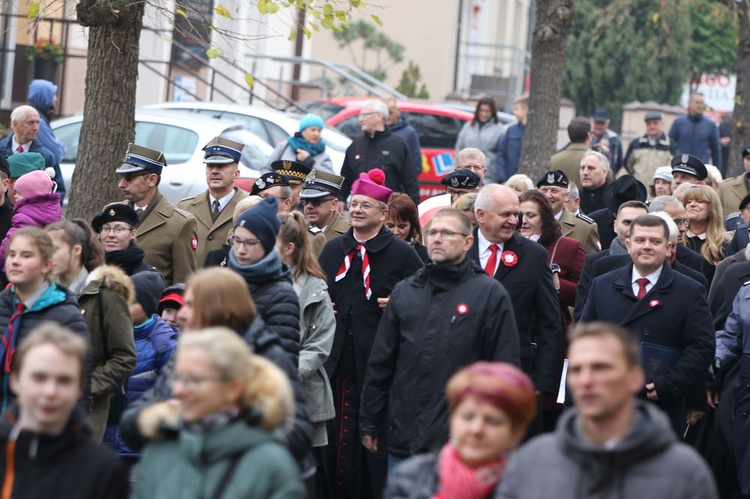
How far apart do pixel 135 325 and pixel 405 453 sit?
1734mm

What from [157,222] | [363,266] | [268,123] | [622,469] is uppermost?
[268,123]

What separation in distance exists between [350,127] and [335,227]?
12.1 metres

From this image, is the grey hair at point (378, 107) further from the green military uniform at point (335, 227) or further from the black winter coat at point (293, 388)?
the black winter coat at point (293, 388)

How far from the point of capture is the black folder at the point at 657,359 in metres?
8.31

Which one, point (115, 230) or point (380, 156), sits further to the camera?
point (380, 156)

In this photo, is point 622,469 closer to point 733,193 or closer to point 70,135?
point 733,193

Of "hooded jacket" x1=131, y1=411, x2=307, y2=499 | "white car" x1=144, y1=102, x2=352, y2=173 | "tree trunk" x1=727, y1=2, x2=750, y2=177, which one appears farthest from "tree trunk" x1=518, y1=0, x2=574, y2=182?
"hooded jacket" x1=131, y1=411, x2=307, y2=499

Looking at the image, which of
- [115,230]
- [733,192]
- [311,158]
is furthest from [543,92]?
[115,230]

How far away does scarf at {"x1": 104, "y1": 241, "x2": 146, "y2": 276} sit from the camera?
8742 millimetres

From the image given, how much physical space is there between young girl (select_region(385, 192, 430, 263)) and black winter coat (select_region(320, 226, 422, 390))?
91 centimetres

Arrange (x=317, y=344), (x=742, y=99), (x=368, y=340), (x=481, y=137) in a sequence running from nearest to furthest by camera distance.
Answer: (x=317, y=344) < (x=368, y=340) < (x=481, y=137) < (x=742, y=99)

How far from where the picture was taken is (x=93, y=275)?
7539 mm

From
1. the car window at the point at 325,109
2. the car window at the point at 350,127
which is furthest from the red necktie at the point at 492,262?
the car window at the point at 325,109

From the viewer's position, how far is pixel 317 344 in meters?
8.22
